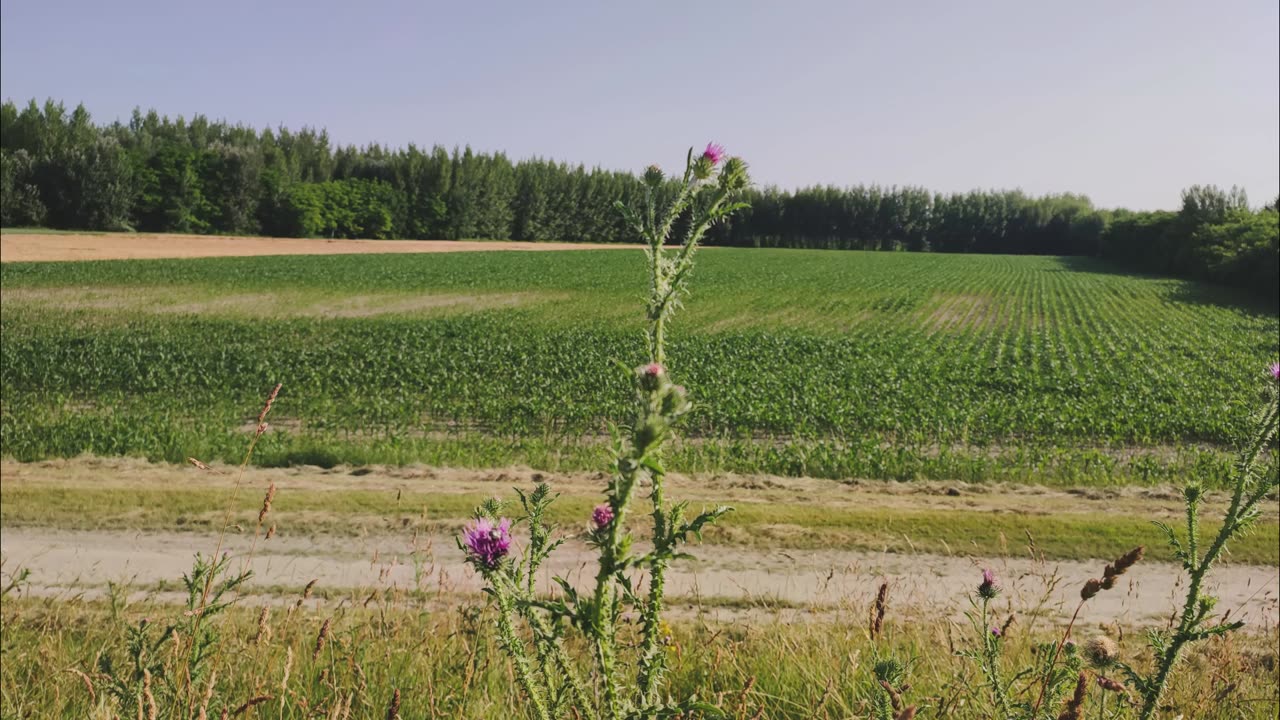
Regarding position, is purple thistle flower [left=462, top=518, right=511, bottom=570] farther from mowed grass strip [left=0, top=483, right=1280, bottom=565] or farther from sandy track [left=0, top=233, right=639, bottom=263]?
sandy track [left=0, top=233, right=639, bottom=263]

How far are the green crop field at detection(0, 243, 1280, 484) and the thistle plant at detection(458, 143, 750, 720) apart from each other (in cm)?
37

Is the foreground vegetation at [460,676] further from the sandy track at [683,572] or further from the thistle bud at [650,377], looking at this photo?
the sandy track at [683,572]

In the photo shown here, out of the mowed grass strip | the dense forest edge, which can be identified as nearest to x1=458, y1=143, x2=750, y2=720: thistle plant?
the mowed grass strip

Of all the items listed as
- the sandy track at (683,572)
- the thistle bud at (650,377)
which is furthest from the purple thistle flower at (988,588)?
the sandy track at (683,572)

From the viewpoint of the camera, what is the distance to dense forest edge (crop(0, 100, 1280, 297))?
2940 inches

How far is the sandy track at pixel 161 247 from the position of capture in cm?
5688

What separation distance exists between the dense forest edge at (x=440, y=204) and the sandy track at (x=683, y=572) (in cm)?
5069

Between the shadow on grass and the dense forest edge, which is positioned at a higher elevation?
the dense forest edge

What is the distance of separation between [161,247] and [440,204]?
35.5 meters

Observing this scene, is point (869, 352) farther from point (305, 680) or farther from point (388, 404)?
point (305, 680)

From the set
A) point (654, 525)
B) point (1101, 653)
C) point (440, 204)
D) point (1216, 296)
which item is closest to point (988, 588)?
point (1101, 653)

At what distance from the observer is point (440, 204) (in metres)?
96.8

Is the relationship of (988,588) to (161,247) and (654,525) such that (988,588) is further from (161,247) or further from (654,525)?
(161,247)

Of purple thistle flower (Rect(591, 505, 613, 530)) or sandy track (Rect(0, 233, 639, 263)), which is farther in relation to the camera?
sandy track (Rect(0, 233, 639, 263))
